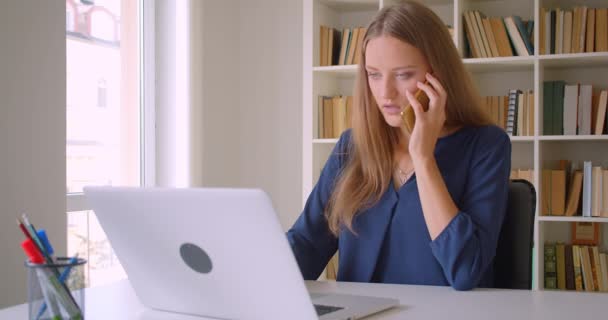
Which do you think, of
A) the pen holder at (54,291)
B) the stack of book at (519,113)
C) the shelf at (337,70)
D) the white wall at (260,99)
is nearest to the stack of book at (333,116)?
the shelf at (337,70)

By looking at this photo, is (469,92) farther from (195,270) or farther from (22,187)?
(22,187)

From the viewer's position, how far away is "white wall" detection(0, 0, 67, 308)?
102 inches

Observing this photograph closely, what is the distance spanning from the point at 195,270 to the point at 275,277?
0.17 metres

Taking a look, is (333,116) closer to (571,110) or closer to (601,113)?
(571,110)

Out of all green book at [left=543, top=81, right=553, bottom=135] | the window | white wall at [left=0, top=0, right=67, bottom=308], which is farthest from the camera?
green book at [left=543, top=81, right=553, bottom=135]

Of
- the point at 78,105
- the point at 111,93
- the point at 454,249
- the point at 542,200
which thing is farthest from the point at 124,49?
the point at 454,249

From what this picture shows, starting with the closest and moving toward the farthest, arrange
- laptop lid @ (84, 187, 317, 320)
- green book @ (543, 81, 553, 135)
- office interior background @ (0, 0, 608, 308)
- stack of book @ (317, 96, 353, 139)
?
laptop lid @ (84, 187, 317, 320) < office interior background @ (0, 0, 608, 308) < green book @ (543, 81, 553, 135) < stack of book @ (317, 96, 353, 139)

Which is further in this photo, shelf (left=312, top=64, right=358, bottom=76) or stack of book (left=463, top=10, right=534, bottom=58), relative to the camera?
shelf (left=312, top=64, right=358, bottom=76)

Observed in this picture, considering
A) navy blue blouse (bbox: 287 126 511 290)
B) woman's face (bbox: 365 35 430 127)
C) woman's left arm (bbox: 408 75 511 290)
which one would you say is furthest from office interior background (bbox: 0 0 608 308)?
woman's left arm (bbox: 408 75 511 290)

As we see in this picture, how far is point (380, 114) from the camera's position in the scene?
1.90 meters

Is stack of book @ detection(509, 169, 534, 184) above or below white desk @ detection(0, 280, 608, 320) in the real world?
above

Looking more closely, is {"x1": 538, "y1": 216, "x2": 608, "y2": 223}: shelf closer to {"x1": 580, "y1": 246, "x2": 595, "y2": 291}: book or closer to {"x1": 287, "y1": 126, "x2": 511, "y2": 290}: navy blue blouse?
{"x1": 580, "y1": 246, "x2": 595, "y2": 291}: book

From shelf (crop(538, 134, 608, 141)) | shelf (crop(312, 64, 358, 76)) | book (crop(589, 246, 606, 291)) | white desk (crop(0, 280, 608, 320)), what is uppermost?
shelf (crop(312, 64, 358, 76))

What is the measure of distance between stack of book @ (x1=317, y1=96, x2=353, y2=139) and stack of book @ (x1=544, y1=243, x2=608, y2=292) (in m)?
1.14
